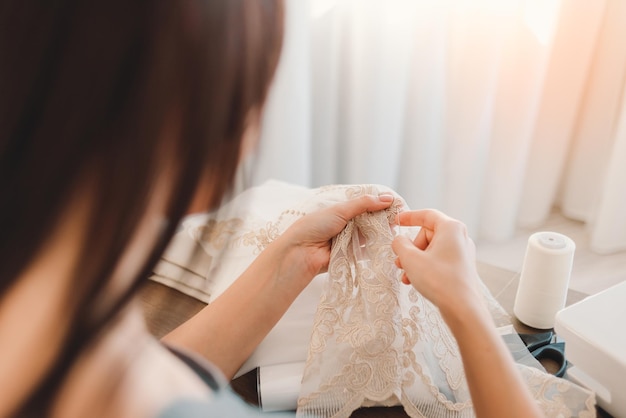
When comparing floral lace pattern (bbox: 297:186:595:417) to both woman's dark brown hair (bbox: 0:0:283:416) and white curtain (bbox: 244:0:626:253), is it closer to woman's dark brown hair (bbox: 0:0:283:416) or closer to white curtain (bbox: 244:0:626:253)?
woman's dark brown hair (bbox: 0:0:283:416)

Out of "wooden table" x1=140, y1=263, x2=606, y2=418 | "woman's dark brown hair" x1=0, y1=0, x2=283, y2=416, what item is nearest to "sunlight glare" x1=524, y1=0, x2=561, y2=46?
"wooden table" x1=140, y1=263, x2=606, y2=418

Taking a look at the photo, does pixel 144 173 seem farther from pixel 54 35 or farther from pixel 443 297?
pixel 443 297

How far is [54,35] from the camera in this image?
328mm

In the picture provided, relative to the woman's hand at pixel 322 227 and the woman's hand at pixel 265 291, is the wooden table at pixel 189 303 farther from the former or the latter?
the woman's hand at pixel 322 227

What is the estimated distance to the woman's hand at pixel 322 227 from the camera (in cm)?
86

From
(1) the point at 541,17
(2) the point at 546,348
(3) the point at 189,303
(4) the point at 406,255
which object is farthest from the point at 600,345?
(1) the point at 541,17

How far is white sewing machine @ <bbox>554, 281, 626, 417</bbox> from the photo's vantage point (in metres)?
0.70

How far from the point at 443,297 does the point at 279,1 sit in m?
0.42

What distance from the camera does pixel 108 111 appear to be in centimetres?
34

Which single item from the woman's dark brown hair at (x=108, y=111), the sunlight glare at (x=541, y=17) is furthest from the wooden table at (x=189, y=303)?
the sunlight glare at (x=541, y=17)

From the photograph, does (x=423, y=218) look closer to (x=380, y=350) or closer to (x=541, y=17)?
(x=380, y=350)

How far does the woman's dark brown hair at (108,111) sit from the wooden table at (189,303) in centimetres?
44

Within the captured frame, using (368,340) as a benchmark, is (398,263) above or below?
above

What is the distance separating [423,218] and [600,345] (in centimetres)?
28
